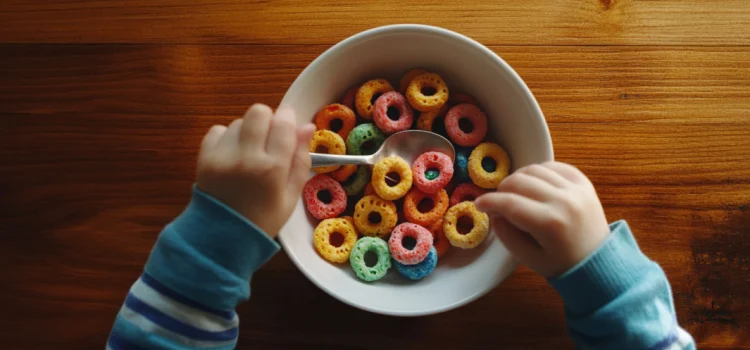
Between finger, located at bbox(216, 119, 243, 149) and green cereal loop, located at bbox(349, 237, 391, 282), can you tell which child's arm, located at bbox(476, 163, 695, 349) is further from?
finger, located at bbox(216, 119, 243, 149)

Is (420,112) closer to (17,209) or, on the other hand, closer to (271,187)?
(271,187)

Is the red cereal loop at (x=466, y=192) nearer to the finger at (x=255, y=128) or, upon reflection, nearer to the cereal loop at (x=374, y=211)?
the cereal loop at (x=374, y=211)

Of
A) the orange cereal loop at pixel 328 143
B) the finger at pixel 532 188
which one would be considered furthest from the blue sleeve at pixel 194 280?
the finger at pixel 532 188

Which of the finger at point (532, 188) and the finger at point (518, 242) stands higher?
the finger at point (532, 188)

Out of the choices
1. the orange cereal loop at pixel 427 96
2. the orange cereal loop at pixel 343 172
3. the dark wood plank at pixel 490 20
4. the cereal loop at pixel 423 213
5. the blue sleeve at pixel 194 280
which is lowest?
the blue sleeve at pixel 194 280

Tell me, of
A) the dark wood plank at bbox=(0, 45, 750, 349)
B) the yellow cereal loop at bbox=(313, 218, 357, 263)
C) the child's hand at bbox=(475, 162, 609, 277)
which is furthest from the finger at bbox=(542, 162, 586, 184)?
the yellow cereal loop at bbox=(313, 218, 357, 263)

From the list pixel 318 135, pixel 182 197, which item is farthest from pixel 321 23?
pixel 182 197
